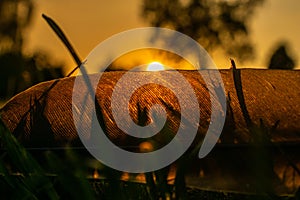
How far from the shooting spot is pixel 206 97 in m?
1.35

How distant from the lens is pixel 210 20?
83.8ft

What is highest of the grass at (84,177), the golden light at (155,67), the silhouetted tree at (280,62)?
the silhouetted tree at (280,62)

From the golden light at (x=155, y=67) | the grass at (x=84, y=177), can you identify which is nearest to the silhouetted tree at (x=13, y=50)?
the grass at (x=84, y=177)

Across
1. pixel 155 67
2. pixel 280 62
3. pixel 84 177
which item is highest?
pixel 280 62

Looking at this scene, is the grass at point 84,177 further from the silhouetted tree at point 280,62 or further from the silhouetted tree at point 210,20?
the silhouetted tree at point 210,20

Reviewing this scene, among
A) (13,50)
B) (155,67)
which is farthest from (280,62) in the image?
(13,50)

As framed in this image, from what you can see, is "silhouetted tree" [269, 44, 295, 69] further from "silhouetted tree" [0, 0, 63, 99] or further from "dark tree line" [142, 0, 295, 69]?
"dark tree line" [142, 0, 295, 69]

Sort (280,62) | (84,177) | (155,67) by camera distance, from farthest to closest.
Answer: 1. (280,62)
2. (155,67)
3. (84,177)

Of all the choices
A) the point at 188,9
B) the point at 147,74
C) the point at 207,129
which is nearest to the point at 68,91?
the point at 147,74

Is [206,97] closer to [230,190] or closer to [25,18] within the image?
[230,190]

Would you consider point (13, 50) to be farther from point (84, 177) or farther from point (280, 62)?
point (280, 62)

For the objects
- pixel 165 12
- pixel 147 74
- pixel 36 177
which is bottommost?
pixel 36 177

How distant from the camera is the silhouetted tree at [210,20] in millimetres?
24875

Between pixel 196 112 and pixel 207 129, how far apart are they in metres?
0.17
